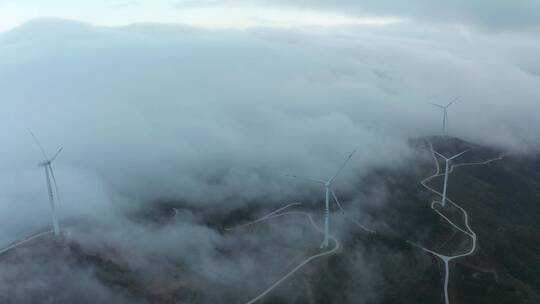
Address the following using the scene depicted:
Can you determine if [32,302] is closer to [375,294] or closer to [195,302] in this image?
[195,302]

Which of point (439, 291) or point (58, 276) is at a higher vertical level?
point (58, 276)

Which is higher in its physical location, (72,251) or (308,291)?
(72,251)

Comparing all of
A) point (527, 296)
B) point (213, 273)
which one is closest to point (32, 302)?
point (213, 273)

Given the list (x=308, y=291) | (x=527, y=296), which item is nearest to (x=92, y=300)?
(x=308, y=291)

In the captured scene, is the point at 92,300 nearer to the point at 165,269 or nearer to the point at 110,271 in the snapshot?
the point at 110,271

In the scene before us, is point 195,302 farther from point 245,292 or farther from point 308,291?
point 308,291

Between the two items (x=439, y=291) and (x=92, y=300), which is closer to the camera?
(x=92, y=300)

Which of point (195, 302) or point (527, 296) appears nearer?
point (195, 302)

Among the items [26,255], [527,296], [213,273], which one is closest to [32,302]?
[26,255]
